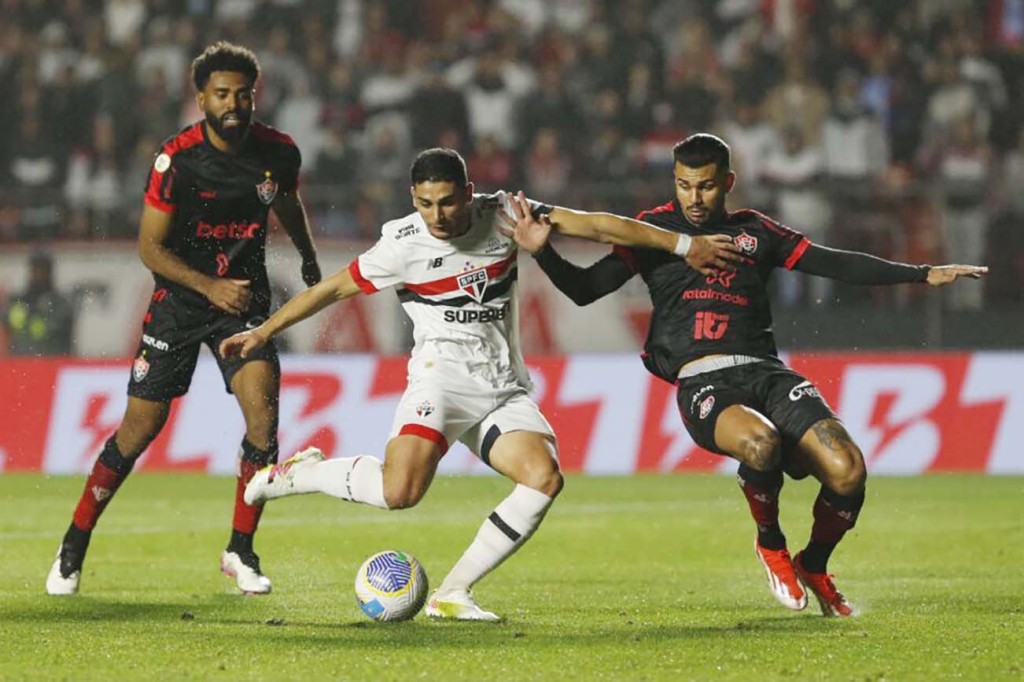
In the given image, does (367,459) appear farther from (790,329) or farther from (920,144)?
(920,144)

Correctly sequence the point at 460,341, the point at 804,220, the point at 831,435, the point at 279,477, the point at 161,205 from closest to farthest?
the point at 831,435
the point at 460,341
the point at 279,477
the point at 161,205
the point at 804,220

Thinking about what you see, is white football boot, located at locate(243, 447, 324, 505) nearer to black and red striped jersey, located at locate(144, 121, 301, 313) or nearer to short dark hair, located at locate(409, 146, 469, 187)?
black and red striped jersey, located at locate(144, 121, 301, 313)

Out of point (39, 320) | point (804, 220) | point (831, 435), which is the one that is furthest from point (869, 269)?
point (39, 320)

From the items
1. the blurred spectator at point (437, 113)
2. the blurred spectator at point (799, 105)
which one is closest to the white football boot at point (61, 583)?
the blurred spectator at point (437, 113)

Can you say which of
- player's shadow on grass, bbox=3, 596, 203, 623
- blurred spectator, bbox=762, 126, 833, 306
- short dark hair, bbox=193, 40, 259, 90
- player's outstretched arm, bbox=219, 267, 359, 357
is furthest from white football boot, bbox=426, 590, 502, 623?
blurred spectator, bbox=762, 126, 833, 306

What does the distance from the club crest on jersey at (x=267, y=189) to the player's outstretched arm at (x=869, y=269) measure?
232 centimetres

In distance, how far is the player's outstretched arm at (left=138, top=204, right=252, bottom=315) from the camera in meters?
7.64

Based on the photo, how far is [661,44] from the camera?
17781 millimetres

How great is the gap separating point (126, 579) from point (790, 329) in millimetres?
7172

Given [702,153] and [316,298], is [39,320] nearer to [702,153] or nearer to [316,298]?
[316,298]

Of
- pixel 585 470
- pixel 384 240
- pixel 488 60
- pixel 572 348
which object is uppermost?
pixel 488 60

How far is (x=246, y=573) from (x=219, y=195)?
167cm

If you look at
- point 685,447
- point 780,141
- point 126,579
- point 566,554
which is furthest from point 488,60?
point 126,579

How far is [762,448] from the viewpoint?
22.6ft
